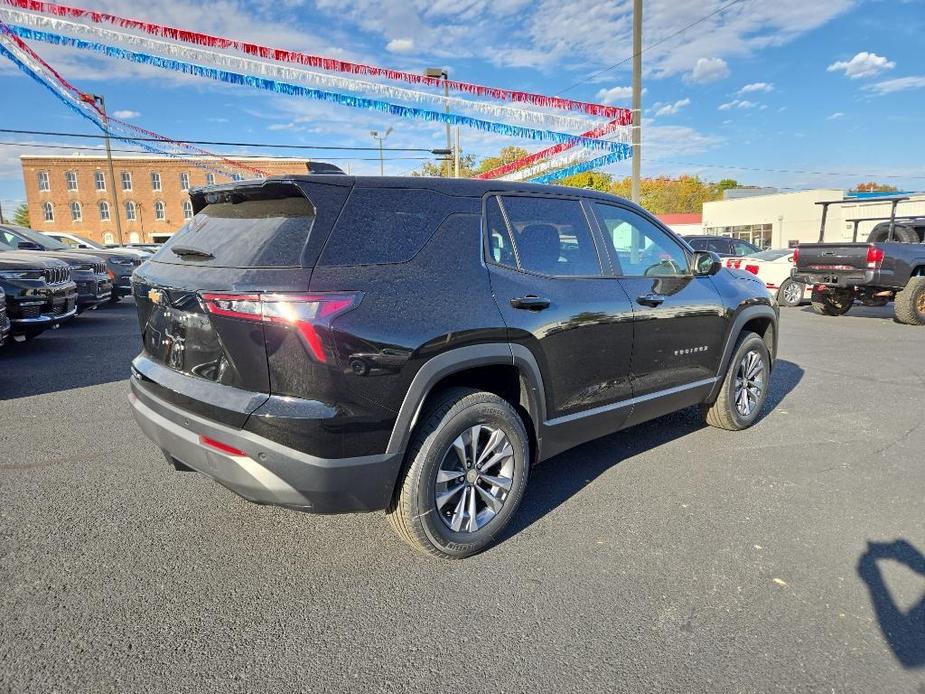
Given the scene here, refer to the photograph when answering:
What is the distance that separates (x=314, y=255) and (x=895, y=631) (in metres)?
2.76

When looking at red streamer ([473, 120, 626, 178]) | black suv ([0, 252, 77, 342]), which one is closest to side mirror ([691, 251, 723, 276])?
black suv ([0, 252, 77, 342])

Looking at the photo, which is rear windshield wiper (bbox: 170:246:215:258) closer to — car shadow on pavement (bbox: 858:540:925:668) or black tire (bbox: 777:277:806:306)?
car shadow on pavement (bbox: 858:540:925:668)

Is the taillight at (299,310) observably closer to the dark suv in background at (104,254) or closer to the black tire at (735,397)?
the black tire at (735,397)

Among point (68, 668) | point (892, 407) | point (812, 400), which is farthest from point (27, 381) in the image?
point (892, 407)

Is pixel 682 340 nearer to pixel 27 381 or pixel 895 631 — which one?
pixel 895 631

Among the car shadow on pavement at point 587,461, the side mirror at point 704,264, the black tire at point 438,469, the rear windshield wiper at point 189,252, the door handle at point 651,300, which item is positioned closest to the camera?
the black tire at point 438,469

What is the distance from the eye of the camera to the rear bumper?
236 cm

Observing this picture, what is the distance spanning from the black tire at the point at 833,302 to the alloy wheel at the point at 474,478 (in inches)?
428

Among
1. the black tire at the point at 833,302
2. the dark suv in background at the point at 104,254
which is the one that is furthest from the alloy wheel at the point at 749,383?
the dark suv in background at the point at 104,254

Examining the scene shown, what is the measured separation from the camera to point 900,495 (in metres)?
3.55

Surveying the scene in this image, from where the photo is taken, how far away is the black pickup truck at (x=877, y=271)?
9.89 metres

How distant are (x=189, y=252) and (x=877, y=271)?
10886 millimetres

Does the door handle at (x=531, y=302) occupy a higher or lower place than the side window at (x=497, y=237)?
lower

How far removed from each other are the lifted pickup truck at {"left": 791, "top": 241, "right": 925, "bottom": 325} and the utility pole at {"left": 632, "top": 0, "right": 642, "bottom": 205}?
5757 mm
